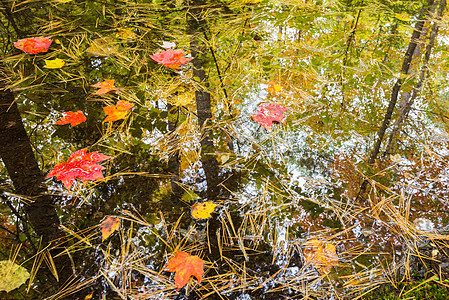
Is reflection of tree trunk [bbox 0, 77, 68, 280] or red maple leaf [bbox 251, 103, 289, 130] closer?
reflection of tree trunk [bbox 0, 77, 68, 280]

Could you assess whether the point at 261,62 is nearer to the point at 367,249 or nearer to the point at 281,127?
the point at 281,127

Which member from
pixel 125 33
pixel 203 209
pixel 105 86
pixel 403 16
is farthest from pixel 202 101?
pixel 403 16

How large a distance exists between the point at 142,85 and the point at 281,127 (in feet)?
2.98

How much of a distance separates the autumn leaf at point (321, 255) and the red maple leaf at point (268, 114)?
66cm

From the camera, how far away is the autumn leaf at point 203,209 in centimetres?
103

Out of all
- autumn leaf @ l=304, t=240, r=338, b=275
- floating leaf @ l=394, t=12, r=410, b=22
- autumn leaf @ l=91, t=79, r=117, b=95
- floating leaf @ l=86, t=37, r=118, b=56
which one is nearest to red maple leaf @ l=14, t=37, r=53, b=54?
floating leaf @ l=86, t=37, r=118, b=56

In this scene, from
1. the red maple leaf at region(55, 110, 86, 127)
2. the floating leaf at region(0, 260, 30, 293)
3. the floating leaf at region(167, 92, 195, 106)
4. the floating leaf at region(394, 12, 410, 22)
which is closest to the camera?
the floating leaf at region(0, 260, 30, 293)

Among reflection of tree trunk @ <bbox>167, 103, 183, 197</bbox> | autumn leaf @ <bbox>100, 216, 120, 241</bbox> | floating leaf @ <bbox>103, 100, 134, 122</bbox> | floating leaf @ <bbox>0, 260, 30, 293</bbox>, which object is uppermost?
floating leaf @ <bbox>103, 100, 134, 122</bbox>

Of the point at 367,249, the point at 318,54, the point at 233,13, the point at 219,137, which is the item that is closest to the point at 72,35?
the point at 233,13

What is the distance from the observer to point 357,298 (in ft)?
2.81

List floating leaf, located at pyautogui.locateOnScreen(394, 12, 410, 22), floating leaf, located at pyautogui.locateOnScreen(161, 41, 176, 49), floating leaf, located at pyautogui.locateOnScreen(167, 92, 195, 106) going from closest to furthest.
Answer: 1. floating leaf, located at pyautogui.locateOnScreen(167, 92, 195, 106)
2. floating leaf, located at pyautogui.locateOnScreen(161, 41, 176, 49)
3. floating leaf, located at pyautogui.locateOnScreen(394, 12, 410, 22)

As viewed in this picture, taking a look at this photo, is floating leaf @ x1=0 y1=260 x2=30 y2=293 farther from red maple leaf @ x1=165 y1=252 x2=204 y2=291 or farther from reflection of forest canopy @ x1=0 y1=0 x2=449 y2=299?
red maple leaf @ x1=165 y1=252 x2=204 y2=291

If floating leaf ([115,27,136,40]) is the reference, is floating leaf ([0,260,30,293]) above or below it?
below

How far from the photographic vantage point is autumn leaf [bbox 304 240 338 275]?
2.99 ft
